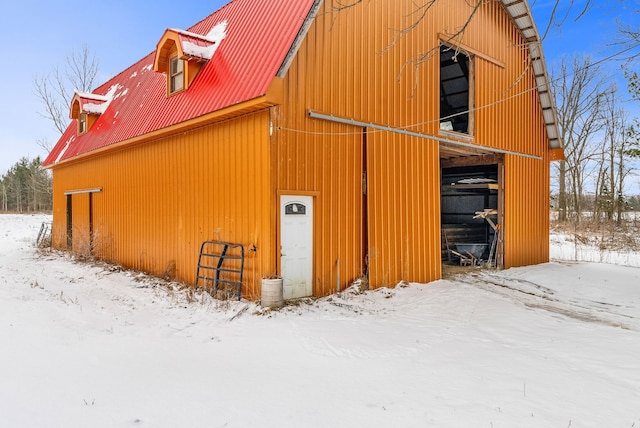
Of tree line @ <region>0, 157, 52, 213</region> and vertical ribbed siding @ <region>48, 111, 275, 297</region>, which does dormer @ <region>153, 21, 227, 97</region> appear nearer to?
vertical ribbed siding @ <region>48, 111, 275, 297</region>

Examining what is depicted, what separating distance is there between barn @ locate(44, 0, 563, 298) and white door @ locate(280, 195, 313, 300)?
0.03 m

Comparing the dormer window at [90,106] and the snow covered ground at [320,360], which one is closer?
the snow covered ground at [320,360]

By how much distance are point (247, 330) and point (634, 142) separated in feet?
63.2

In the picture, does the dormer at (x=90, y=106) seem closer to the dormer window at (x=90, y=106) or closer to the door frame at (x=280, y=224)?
the dormer window at (x=90, y=106)

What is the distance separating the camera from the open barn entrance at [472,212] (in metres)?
12.0

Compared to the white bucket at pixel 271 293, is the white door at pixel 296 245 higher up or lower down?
higher up

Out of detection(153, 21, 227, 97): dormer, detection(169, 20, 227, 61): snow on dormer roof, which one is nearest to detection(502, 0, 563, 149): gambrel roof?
detection(169, 20, 227, 61): snow on dormer roof

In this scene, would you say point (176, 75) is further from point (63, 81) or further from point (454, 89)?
point (63, 81)

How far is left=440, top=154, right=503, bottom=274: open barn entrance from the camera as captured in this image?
1204cm

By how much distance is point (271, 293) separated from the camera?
6.65 meters

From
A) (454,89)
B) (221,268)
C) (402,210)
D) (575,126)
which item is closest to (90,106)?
(221,268)

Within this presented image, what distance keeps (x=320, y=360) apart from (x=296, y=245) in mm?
2998

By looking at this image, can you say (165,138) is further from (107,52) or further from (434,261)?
(107,52)

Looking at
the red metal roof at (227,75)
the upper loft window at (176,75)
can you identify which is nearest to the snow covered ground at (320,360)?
the red metal roof at (227,75)
